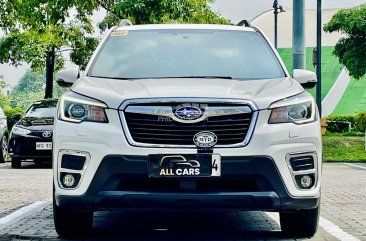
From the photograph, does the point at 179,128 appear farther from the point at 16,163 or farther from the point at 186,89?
the point at 16,163

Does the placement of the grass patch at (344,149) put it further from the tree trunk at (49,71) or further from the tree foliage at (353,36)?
the tree trunk at (49,71)

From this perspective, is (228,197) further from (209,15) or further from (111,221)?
(209,15)

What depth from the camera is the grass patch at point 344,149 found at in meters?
23.1

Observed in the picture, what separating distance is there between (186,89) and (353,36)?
99.8 ft

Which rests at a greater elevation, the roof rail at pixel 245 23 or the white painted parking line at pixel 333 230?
the roof rail at pixel 245 23

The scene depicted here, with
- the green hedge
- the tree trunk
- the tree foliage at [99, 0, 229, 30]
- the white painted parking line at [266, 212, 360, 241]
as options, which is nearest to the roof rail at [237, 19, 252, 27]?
the white painted parking line at [266, 212, 360, 241]

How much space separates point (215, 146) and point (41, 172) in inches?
390

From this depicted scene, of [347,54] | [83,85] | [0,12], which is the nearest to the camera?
[83,85]

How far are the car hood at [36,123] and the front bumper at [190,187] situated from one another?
1063 cm

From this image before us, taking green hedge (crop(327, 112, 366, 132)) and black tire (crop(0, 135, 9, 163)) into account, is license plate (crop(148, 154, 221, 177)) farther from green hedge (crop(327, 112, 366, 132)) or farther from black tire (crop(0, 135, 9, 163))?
green hedge (crop(327, 112, 366, 132))

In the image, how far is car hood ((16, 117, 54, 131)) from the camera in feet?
53.7

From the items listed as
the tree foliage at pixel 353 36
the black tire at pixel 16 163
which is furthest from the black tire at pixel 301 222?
the tree foliage at pixel 353 36

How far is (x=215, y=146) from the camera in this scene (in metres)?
5.84

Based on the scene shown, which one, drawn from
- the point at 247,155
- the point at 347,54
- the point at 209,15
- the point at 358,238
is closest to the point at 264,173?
the point at 247,155
